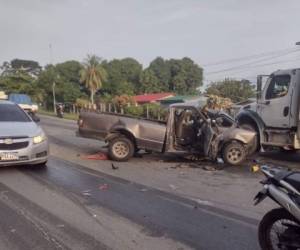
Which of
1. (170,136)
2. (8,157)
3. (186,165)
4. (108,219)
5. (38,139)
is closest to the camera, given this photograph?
(108,219)

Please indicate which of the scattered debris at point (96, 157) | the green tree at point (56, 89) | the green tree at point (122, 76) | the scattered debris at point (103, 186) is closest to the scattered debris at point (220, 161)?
the scattered debris at point (96, 157)

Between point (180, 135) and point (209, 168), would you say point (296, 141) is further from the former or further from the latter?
point (180, 135)

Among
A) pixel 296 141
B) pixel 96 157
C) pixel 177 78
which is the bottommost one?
pixel 96 157

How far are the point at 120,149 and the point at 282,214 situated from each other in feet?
23.4

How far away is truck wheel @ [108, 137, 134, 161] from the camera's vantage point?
11.1m

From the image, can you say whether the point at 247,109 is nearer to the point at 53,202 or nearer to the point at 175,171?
the point at 175,171

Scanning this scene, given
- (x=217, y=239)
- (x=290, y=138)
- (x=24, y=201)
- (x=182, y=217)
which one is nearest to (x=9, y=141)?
(x=24, y=201)

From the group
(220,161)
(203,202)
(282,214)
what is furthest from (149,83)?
(282,214)

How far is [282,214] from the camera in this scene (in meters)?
4.35

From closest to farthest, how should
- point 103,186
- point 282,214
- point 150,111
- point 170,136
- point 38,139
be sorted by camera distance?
point 282,214 → point 103,186 → point 38,139 → point 170,136 → point 150,111

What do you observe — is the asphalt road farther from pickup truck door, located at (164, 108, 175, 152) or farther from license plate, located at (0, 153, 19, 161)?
pickup truck door, located at (164, 108, 175, 152)

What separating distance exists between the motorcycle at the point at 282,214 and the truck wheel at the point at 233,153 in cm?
628

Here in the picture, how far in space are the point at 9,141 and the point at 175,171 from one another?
12.4 ft

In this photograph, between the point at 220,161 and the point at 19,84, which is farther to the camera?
the point at 19,84
